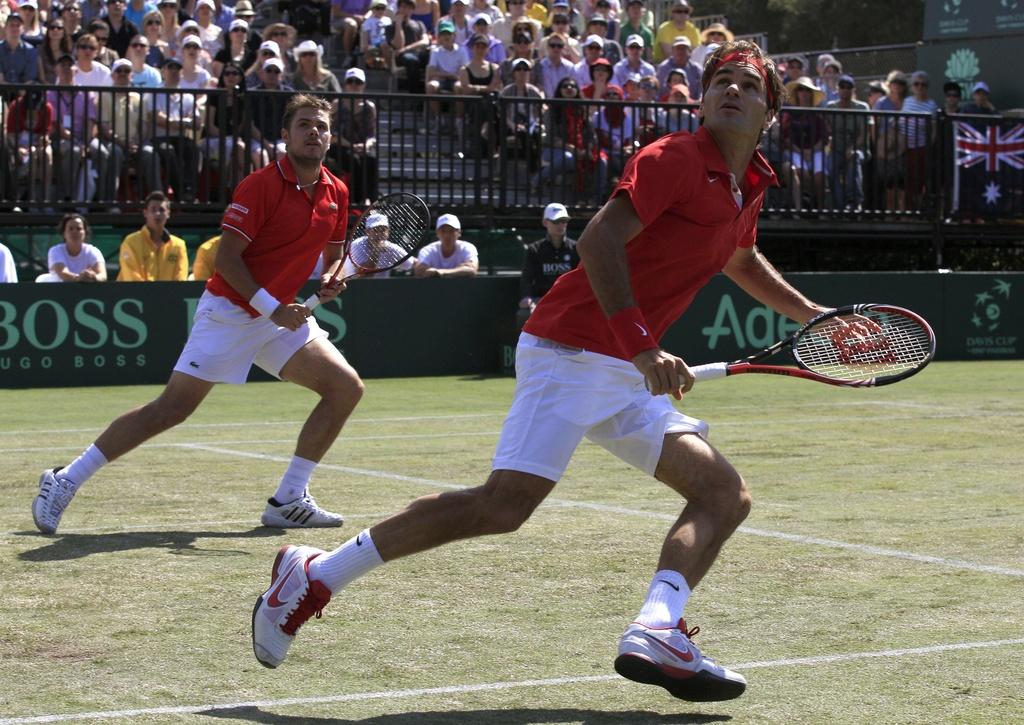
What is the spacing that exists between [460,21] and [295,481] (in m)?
14.1

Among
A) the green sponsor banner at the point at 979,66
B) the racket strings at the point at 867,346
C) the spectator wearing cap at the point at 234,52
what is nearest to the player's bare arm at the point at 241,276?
the racket strings at the point at 867,346

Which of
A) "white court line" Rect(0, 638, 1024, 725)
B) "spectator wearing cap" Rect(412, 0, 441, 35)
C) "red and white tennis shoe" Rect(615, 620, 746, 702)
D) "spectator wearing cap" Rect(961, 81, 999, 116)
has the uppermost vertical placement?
"spectator wearing cap" Rect(412, 0, 441, 35)

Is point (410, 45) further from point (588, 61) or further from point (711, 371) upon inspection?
point (711, 371)

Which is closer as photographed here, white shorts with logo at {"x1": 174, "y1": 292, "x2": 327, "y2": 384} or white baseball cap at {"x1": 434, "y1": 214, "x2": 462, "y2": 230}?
white shorts with logo at {"x1": 174, "y1": 292, "x2": 327, "y2": 384}

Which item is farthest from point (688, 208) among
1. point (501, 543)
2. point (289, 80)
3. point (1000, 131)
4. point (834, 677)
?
point (1000, 131)

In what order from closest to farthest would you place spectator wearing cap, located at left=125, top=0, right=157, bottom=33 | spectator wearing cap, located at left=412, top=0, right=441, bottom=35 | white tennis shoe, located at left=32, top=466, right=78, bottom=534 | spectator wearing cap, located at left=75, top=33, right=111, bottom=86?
white tennis shoe, located at left=32, top=466, right=78, bottom=534 → spectator wearing cap, located at left=75, top=33, right=111, bottom=86 → spectator wearing cap, located at left=125, top=0, right=157, bottom=33 → spectator wearing cap, located at left=412, top=0, right=441, bottom=35

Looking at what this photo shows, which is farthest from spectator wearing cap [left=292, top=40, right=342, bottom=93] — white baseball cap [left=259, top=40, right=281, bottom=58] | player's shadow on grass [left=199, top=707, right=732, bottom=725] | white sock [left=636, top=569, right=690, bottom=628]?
player's shadow on grass [left=199, top=707, right=732, bottom=725]

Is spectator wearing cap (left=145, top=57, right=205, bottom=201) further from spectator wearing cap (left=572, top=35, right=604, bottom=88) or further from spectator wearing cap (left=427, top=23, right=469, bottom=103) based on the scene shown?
spectator wearing cap (left=572, top=35, right=604, bottom=88)

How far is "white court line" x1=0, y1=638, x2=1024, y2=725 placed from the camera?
181 inches

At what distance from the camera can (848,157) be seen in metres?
20.4

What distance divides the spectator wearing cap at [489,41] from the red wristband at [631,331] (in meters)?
16.2

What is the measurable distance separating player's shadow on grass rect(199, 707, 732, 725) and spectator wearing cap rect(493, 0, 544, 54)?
56.6 feet

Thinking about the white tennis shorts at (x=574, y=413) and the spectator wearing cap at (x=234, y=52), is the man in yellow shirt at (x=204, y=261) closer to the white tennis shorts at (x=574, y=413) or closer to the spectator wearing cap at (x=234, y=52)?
→ the spectator wearing cap at (x=234, y=52)

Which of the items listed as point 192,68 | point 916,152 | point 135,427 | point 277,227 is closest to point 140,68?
point 192,68
